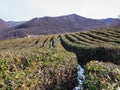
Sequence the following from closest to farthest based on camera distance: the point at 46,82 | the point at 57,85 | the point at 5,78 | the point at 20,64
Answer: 1. the point at 5,78
2. the point at 46,82
3. the point at 57,85
4. the point at 20,64

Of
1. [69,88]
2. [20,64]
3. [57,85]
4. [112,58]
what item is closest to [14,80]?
[57,85]

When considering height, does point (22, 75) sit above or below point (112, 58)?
above

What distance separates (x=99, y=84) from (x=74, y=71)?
986cm

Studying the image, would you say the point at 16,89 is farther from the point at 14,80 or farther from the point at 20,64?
the point at 20,64

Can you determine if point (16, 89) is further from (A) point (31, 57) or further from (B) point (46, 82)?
(A) point (31, 57)

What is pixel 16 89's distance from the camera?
11.0m

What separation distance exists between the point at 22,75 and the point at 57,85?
13.4 feet

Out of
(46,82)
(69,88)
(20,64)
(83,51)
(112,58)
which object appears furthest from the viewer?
(83,51)

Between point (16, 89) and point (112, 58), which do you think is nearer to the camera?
point (16, 89)

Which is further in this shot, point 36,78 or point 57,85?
point 57,85

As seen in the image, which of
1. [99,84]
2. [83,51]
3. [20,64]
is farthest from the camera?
[83,51]

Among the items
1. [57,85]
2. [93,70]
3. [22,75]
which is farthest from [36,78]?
[57,85]

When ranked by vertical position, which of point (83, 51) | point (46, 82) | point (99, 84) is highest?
point (99, 84)

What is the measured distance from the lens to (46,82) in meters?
14.4
